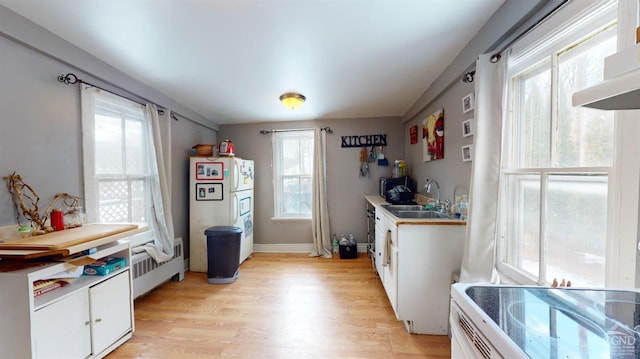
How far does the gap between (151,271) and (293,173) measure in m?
2.32

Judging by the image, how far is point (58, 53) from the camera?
1.65 metres

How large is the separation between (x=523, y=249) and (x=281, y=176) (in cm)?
327

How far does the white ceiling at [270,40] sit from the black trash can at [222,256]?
1700 mm

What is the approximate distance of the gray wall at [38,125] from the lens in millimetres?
1436

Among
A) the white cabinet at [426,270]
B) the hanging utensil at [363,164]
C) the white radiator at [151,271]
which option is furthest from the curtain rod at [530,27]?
the white radiator at [151,271]

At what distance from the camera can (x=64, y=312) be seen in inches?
54.7

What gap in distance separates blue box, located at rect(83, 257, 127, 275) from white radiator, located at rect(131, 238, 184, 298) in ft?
1.20

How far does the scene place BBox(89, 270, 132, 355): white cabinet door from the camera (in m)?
1.56

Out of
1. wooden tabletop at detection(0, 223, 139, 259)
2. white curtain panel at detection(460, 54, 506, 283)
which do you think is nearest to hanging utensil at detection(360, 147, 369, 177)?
white curtain panel at detection(460, 54, 506, 283)

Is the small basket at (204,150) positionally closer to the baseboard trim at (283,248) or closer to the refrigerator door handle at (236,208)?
the refrigerator door handle at (236,208)

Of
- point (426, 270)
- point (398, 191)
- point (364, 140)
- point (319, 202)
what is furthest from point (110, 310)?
point (364, 140)

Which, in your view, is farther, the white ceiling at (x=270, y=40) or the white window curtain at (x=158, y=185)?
the white window curtain at (x=158, y=185)

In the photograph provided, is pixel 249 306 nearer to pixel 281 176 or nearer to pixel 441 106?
pixel 281 176

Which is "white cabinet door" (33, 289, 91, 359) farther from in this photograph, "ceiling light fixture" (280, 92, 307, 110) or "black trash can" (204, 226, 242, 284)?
"ceiling light fixture" (280, 92, 307, 110)
